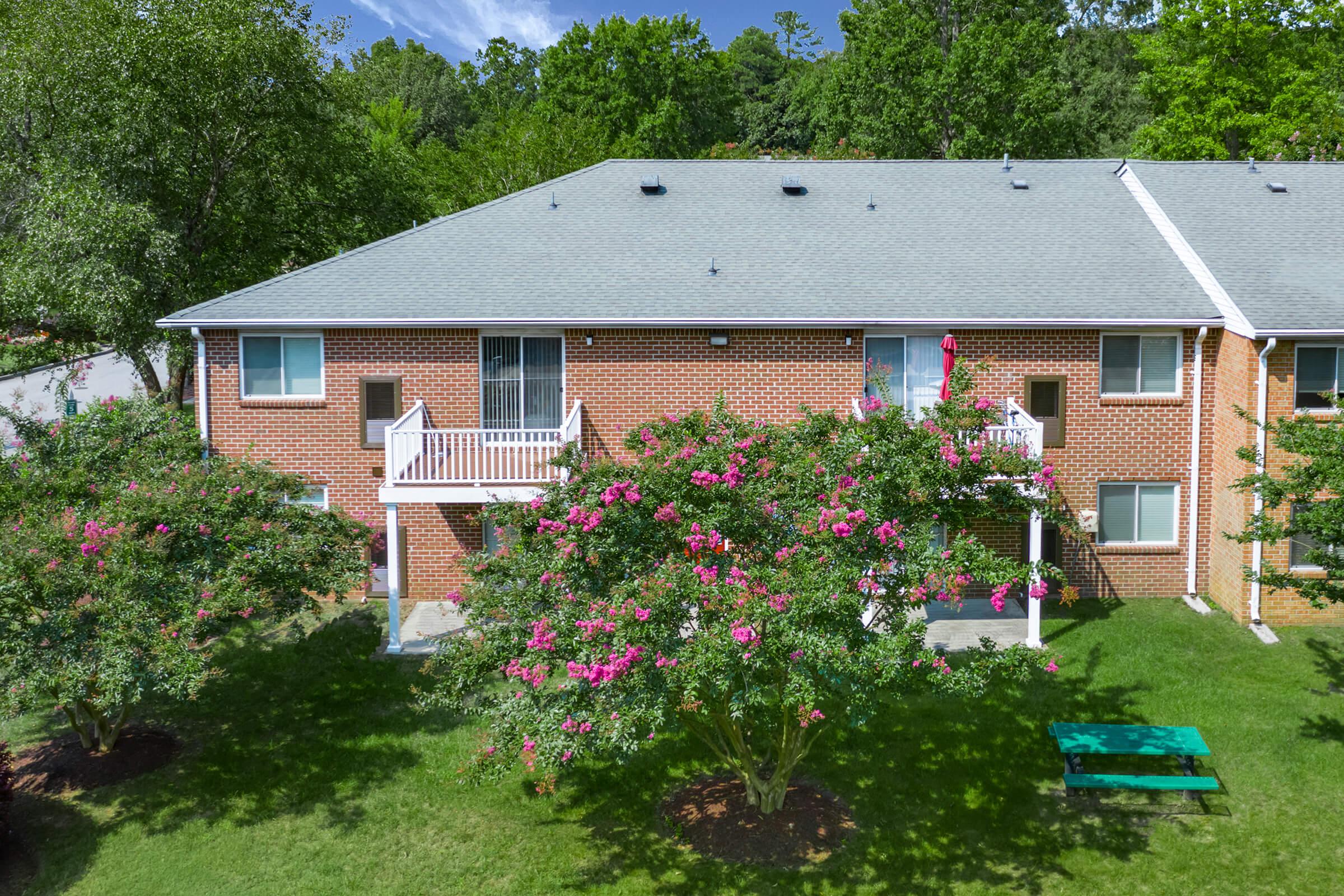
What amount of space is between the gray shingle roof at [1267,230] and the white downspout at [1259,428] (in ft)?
1.61

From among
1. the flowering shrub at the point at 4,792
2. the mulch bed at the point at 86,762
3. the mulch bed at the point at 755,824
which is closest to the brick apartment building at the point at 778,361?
the mulch bed at the point at 86,762

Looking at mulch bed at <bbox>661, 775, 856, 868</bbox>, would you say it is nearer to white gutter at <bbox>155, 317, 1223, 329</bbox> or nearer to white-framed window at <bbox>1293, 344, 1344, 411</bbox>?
white gutter at <bbox>155, 317, 1223, 329</bbox>

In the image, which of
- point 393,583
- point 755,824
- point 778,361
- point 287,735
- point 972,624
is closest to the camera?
point 755,824

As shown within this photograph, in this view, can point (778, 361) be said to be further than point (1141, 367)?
No

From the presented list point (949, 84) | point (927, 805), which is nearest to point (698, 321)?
point (927, 805)

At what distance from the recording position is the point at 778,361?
1914cm

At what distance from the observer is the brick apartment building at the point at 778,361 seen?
18500 mm

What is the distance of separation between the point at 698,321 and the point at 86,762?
1093cm

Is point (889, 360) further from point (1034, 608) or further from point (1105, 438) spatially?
point (1034, 608)

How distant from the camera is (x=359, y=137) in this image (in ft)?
93.7

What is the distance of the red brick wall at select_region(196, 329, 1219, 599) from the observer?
751 inches

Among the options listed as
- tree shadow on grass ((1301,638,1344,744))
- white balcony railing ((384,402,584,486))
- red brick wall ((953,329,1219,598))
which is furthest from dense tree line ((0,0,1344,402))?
tree shadow on grass ((1301,638,1344,744))

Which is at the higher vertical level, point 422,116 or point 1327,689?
point 422,116

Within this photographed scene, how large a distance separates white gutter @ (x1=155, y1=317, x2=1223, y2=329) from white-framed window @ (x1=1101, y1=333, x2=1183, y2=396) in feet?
1.91
